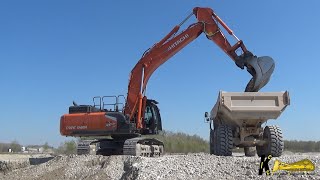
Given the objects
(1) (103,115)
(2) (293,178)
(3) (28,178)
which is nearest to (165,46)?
(1) (103,115)

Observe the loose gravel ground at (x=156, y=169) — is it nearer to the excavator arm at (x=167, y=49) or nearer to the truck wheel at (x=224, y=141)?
the truck wheel at (x=224, y=141)

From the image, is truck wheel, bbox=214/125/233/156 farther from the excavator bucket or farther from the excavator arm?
the excavator arm

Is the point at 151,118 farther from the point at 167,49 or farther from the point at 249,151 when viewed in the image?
the point at 249,151

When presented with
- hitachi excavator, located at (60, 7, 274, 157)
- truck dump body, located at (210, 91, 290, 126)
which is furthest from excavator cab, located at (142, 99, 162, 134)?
truck dump body, located at (210, 91, 290, 126)

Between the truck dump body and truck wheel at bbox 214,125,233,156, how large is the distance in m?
0.56

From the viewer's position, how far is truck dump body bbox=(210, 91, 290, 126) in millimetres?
15031

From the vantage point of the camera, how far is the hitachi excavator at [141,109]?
727 inches

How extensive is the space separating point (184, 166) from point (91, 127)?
8.51 meters

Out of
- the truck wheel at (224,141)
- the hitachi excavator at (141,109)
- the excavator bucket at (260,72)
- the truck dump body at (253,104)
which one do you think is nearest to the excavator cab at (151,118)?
the hitachi excavator at (141,109)

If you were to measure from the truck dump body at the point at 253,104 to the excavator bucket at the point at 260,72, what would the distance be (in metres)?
1.43

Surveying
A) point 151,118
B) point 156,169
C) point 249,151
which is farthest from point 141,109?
point 156,169

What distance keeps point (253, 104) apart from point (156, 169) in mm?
5557

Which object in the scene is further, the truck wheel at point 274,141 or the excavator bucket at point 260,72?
the excavator bucket at point 260,72

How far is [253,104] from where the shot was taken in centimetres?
1517
